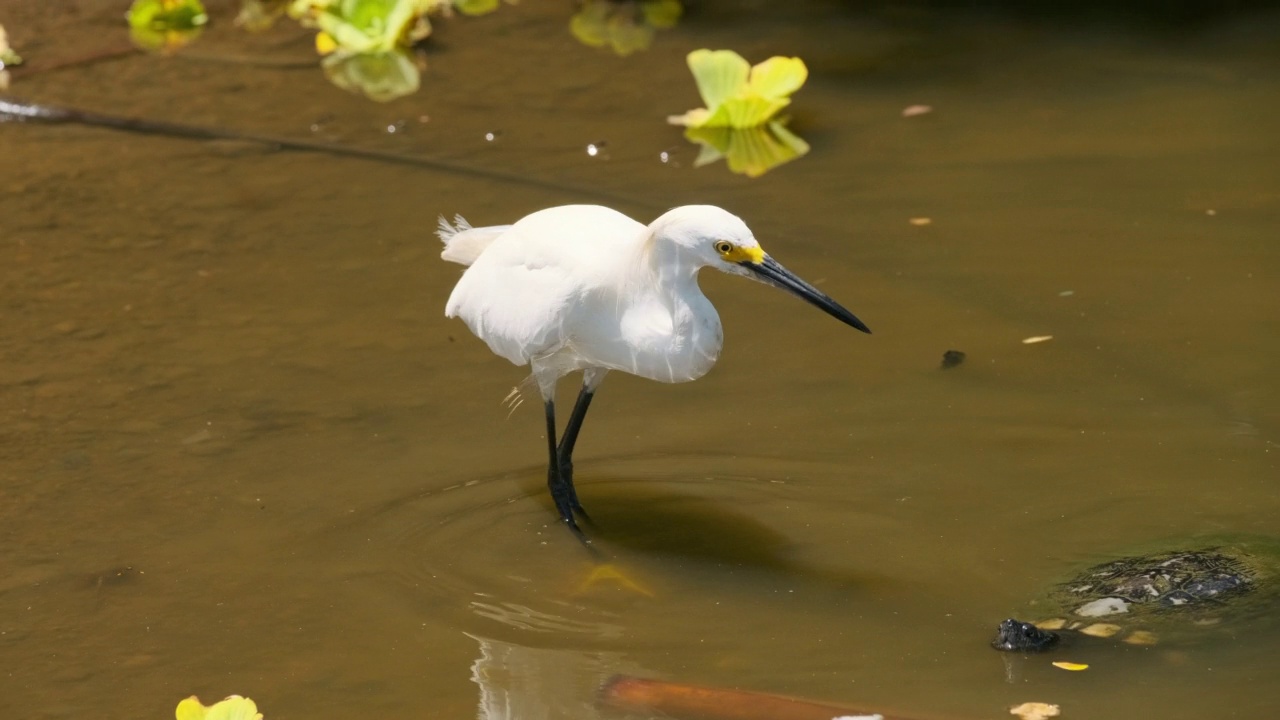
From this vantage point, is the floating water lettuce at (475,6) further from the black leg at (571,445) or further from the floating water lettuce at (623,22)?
the black leg at (571,445)

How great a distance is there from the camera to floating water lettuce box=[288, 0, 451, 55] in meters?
8.42

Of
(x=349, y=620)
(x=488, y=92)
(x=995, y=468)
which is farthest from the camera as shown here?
(x=488, y=92)

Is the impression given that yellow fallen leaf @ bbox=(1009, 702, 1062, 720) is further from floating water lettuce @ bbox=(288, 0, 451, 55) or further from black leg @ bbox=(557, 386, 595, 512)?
floating water lettuce @ bbox=(288, 0, 451, 55)

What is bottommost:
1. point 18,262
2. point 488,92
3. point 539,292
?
point 18,262

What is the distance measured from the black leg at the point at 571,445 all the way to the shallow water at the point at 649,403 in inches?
4.4

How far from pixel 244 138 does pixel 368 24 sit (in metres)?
1.49

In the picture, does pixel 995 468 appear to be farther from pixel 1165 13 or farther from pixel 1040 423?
pixel 1165 13

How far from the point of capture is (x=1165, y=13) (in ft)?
27.4

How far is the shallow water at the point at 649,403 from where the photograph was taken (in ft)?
12.8

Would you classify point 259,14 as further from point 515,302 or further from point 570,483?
point 570,483

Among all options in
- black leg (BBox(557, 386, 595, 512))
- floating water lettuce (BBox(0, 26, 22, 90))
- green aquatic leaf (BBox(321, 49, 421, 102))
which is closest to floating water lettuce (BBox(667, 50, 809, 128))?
green aquatic leaf (BBox(321, 49, 421, 102))

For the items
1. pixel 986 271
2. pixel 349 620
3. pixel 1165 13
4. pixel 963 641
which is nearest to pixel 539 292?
pixel 349 620

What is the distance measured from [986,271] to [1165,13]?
3.42m

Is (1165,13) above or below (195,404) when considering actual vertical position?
above
